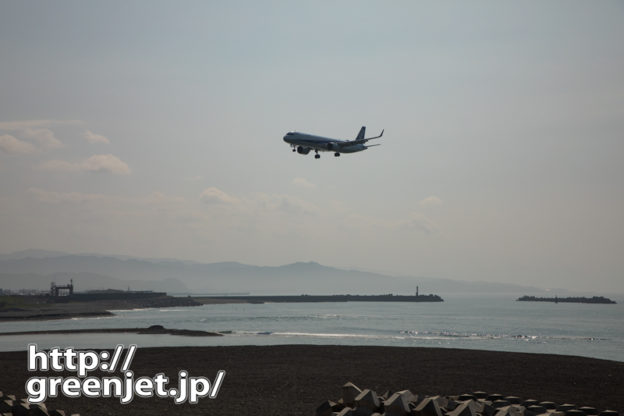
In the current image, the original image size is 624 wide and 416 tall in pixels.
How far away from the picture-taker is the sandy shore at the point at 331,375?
26016 millimetres

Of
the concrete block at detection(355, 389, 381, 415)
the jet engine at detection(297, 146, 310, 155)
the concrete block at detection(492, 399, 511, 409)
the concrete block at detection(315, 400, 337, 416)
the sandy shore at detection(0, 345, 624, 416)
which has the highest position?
the jet engine at detection(297, 146, 310, 155)

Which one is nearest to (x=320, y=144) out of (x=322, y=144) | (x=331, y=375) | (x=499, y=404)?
(x=322, y=144)

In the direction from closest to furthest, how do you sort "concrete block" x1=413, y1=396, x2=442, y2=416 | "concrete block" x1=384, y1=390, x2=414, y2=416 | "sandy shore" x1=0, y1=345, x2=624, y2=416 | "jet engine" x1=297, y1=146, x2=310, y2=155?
1. "concrete block" x1=413, y1=396, x2=442, y2=416
2. "concrete block" x1=384, y1=390, x2=414, y2=416
3. "sandy shore" x1=0, y1=345, x2=624, y2=416
4. "jet engine" x1=297, y1=146, x2=310, y2=155

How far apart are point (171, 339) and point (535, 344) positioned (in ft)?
129

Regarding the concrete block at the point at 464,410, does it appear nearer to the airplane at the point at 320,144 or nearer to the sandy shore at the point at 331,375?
the sandy shore at the point at 331,375

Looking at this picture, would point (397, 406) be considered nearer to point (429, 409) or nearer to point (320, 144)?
point (429, 409)

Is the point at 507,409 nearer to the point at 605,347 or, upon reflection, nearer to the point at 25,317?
the point at 605,347

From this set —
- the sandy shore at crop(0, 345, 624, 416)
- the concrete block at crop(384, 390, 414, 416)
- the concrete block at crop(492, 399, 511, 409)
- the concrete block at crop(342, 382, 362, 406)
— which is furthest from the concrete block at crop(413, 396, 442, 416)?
the sandy shore at crop(0, 345, 624, 416)

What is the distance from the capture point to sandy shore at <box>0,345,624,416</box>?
26016 mm

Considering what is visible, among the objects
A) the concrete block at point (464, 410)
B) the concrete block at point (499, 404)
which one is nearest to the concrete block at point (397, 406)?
the concrete block at point (464, 410)

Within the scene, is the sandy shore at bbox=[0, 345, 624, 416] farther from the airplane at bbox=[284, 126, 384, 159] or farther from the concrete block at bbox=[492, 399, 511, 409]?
the airplane at bbox=[284, 126, 384, 159]

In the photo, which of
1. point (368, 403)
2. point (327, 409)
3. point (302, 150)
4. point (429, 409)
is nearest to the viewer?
point (429, 409)

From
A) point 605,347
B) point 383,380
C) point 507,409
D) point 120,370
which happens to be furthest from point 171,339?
point 507,409

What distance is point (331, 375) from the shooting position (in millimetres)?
34938
